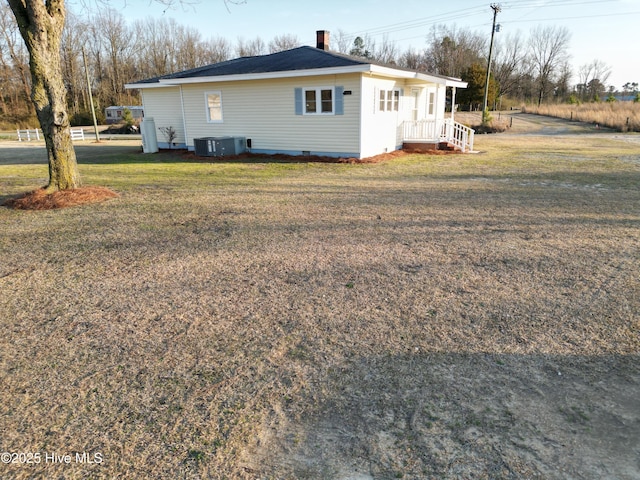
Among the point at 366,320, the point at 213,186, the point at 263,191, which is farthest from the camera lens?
the point at 213,186

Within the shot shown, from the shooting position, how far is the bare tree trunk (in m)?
7.41

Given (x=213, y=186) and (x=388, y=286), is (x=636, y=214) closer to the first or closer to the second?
(x=388, y=286)

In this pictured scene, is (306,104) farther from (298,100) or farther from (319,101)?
(319,101)

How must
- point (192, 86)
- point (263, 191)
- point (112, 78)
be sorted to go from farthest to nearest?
point (112, 78) < point (192, 86) < point (263, 191)

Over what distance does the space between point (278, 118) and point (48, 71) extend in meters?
7.56

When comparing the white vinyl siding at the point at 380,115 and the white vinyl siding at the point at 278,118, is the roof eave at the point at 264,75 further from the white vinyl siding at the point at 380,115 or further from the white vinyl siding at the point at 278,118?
the white vinyl siding at the point at 380,115

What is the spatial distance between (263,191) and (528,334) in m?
6.61

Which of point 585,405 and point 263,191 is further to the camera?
point 263,191

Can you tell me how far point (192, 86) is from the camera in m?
15.5

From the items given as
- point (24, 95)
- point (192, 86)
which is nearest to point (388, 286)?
point (192, 86)

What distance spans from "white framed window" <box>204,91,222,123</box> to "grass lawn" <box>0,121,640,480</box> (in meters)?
9.58

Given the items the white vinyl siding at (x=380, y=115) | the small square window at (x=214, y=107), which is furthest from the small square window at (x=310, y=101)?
the small square window at (x=214, y=107)

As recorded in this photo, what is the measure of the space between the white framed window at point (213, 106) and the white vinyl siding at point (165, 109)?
181 centimetres

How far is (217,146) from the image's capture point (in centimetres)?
1449
